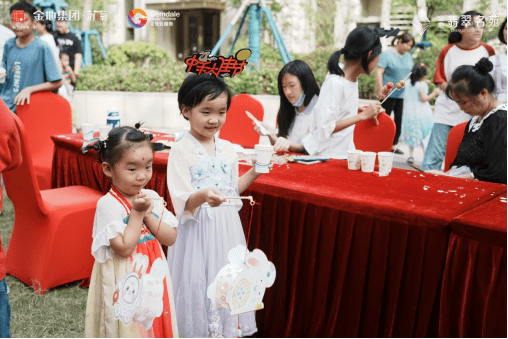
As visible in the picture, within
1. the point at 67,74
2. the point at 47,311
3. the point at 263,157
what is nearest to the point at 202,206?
the point at 263,157

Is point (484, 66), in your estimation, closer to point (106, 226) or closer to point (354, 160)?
point (354, 160)

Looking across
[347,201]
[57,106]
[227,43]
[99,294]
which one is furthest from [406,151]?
[227,43]

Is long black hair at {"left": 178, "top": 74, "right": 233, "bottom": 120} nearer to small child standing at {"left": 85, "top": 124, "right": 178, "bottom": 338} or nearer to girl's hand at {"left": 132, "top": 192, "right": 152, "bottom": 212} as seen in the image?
small child standing at {"left": 85, "top": 124, "right": 178, "bottom": 338}

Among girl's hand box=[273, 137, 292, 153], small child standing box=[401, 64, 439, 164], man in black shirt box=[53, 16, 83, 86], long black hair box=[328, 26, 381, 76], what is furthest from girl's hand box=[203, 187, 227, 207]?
man in black shirt box=[53, 16, 83, 86]

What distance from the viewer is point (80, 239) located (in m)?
3.07

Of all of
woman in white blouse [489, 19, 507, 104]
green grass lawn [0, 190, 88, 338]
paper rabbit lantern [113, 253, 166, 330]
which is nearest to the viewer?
paper rabbit lantern [113, 253, 166, 330]

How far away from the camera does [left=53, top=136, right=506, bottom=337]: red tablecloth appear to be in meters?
2.00

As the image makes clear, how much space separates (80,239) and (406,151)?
5820 mm

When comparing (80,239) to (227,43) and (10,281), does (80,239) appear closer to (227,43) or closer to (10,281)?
(10,281)

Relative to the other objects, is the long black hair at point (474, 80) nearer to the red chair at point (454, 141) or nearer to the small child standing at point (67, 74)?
the red chair at point (454, 141)

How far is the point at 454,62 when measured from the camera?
4637mm

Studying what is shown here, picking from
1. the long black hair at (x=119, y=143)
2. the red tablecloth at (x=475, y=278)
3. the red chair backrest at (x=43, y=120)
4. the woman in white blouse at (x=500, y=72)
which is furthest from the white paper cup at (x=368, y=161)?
the red chair backrest at (x=43, y=120)

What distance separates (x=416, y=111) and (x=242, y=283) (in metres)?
6.18

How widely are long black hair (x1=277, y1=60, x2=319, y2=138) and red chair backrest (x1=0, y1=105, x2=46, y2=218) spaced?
5.49ft
